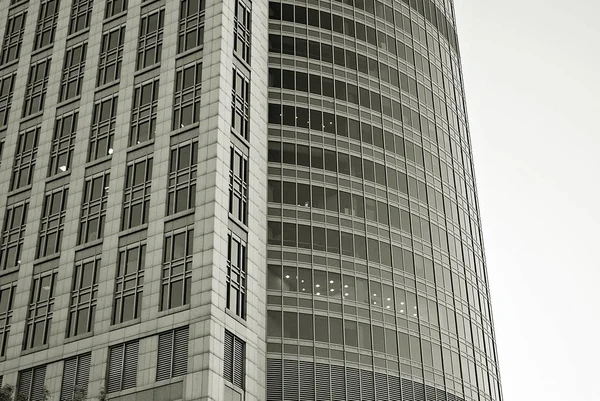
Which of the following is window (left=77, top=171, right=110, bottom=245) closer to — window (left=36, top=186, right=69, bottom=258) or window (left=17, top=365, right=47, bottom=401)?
window (left=36, top=186, right=69, bottom=258)

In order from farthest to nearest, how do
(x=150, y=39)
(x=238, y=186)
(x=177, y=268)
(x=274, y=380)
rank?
(x=150, y=39) → (x=274, y=380) → (x=238, y=186) → (x=177, y=268)

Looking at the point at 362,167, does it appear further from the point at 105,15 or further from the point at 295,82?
the point at 105,15

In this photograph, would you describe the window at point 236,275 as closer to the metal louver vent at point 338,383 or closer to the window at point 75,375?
the window at point 75,375

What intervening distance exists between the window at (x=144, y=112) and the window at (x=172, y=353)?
1771 centimetres

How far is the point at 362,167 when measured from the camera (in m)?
87.5

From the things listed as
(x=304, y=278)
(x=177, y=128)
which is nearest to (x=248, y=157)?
(x=177, y=128)

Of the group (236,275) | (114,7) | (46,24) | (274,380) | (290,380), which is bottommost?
(274,380)

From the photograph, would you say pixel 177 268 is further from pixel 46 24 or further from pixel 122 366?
pixel 46 24

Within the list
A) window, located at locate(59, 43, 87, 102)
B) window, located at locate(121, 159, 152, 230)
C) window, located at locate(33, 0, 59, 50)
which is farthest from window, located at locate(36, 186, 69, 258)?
window, located at locate(33, 0, 59, 50)

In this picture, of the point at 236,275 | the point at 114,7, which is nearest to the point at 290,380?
the point at 236,275

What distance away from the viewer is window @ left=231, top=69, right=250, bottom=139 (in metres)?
75.3

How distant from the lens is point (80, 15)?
87125 millimetres

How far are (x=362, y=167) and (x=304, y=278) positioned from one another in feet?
44.8

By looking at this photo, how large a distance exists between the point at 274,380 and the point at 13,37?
1716 inches
